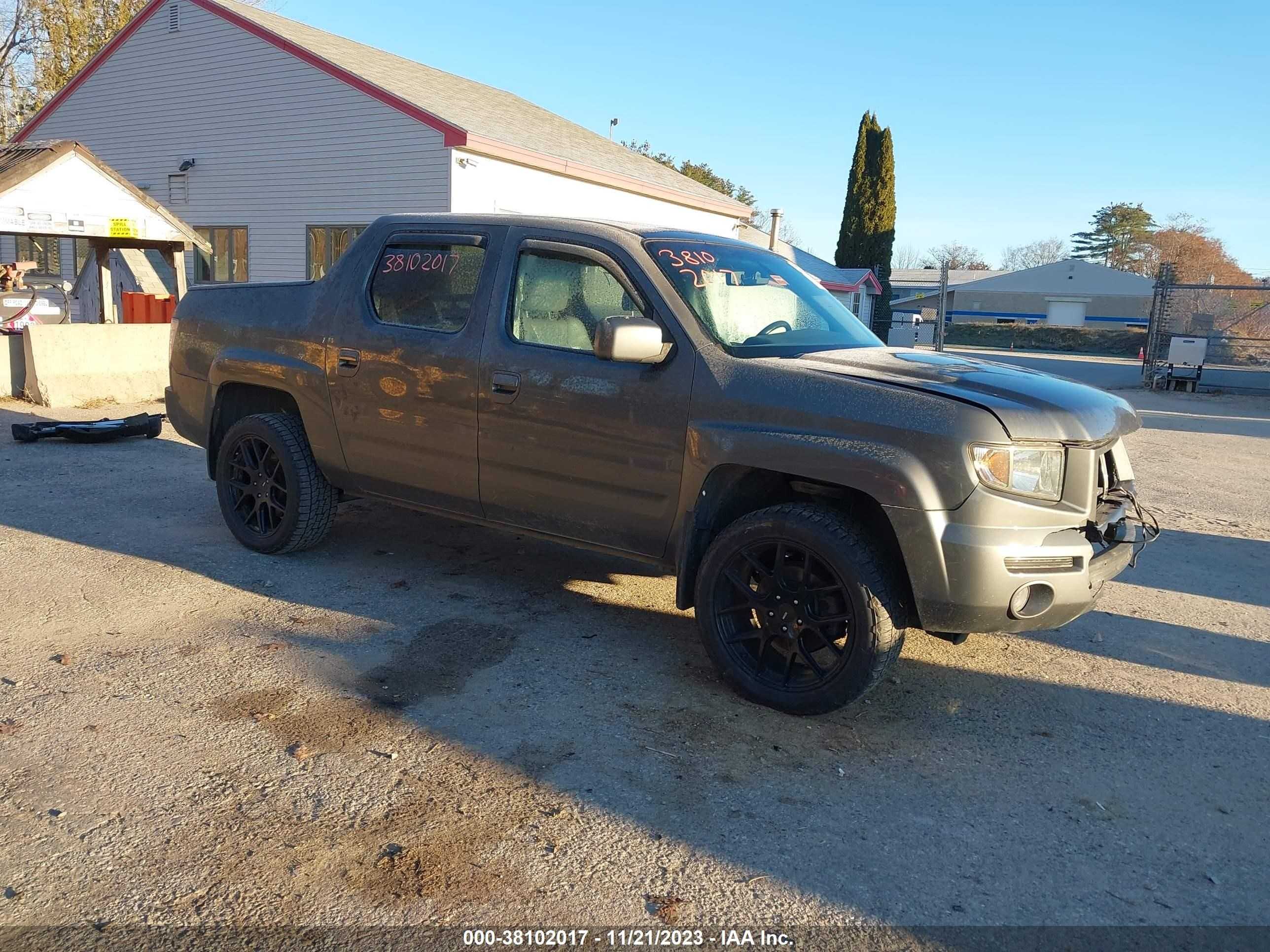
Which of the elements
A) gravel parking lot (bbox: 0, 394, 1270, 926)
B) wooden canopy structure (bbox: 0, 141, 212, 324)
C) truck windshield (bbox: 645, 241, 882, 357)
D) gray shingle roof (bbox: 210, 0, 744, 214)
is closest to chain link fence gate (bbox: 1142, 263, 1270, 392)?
gray shingle roof (bbox: 210, 0, 744, 214)

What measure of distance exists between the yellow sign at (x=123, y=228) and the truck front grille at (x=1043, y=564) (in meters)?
12.9

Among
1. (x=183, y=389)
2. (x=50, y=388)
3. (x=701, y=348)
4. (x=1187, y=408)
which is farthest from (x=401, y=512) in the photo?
(x=1187, y=408)

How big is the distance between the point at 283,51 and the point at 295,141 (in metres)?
1.79

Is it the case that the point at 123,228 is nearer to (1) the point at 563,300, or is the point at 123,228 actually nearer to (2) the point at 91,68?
(1) the point at 563,300

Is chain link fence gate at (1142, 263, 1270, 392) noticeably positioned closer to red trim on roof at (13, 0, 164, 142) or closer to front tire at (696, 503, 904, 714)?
front tire at (696, 503, 904, 714)

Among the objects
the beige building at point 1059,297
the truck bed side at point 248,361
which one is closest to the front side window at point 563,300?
the truck bed side at point 248,361

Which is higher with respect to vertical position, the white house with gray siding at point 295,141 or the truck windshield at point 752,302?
the white house with gray siding at point 295,141

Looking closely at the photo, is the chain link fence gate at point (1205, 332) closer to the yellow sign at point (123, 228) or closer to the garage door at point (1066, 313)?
the yellow sign at point (123, 228)

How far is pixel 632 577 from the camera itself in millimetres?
5711

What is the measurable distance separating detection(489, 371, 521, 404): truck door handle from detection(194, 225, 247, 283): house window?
18606 mm

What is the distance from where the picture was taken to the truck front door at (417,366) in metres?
4.79

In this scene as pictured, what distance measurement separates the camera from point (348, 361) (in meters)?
5.16

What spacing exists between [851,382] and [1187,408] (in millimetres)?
17320

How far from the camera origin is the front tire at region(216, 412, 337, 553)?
547 cm
